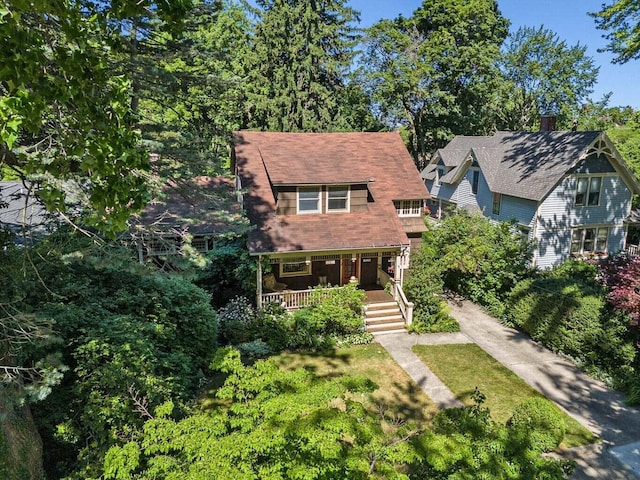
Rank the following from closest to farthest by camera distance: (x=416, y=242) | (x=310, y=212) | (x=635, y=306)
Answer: (x=635, y=306)
(x=310, y=212)
(x=416, y=242)

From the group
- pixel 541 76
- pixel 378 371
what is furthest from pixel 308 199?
pixel 541 76

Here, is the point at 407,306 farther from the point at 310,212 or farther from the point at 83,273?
the point at 83,273

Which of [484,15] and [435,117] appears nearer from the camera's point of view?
[484,15]

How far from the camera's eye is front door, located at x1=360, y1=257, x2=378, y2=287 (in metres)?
18.7

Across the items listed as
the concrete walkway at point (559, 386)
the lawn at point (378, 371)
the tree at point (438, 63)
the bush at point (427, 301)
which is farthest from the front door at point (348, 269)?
the tree at point (438, 63)

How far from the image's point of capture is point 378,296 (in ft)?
57.9

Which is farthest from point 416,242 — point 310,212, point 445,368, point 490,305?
point 445,368

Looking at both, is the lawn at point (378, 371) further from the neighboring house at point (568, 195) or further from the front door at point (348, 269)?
the neighboring house at point (568, 195)

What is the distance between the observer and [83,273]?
10.0 m

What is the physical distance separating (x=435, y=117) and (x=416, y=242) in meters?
24.1

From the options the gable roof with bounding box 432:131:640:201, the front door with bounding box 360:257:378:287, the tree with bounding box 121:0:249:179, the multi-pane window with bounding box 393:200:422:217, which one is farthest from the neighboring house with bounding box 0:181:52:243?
the gable roof with bounding box 432:131:640:201

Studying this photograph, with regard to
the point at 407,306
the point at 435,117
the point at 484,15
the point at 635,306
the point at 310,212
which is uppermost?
the point at 484,15

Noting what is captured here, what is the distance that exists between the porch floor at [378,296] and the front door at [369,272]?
0.68 meters

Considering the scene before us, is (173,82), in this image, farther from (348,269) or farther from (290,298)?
(348,269)
